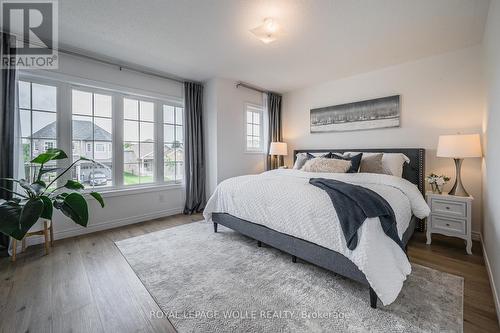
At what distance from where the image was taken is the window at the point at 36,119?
2.71 metres

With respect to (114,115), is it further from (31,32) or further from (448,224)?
(448,224)

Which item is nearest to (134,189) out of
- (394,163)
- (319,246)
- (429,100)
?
(319,246)

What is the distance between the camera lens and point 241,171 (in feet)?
14.6

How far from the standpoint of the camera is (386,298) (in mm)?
1446

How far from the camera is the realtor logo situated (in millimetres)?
2145

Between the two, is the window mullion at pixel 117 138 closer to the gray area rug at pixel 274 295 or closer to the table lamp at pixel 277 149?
the gray area rug at pixel 274 295

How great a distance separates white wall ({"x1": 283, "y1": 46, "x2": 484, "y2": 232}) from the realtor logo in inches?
162

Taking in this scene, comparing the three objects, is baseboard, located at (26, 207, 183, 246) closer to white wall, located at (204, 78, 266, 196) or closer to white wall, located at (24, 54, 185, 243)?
white wall, located at (24, 54, 185, 243)

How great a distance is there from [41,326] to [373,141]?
438 cm

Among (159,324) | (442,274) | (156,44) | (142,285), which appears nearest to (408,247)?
(442,274)

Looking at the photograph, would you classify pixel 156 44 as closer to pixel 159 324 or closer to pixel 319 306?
pixel 159 324

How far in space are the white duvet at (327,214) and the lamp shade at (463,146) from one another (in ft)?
2.51

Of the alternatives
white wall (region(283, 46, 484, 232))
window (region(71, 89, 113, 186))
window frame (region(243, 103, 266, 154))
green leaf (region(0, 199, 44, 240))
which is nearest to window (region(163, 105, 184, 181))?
window (region(71, 89, 113, 186))

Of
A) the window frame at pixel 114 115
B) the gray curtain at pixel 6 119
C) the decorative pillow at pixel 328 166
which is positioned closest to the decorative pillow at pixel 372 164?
the decorative pillow at pixel 328 166
